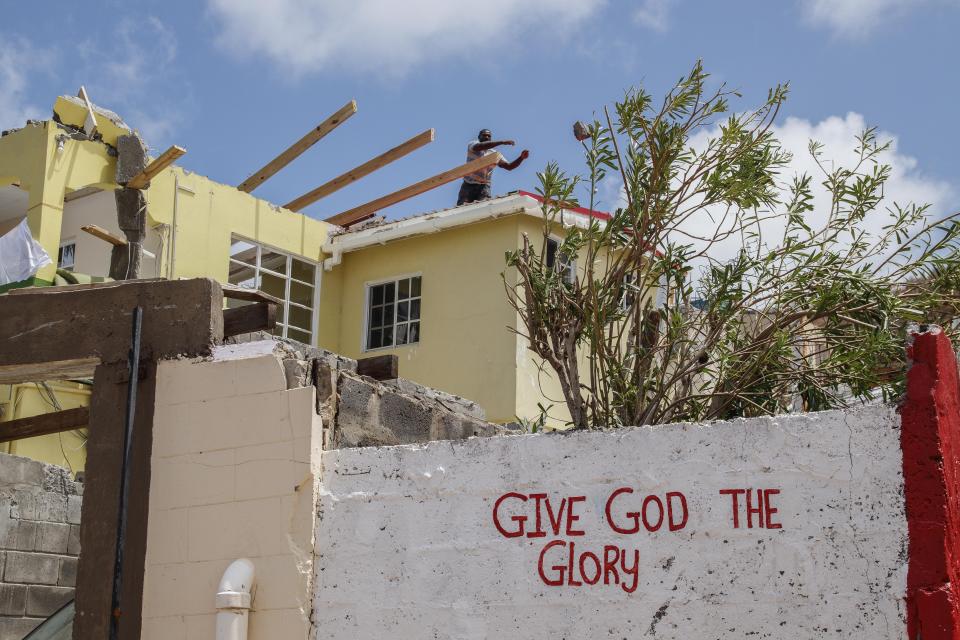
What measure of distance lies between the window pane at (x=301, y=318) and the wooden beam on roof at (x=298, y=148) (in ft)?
6.35

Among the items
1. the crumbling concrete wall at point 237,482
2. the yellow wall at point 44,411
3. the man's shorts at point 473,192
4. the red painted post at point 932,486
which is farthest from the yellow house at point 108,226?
the red painted post at point 932,486

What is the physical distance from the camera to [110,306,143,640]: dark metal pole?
627 cm

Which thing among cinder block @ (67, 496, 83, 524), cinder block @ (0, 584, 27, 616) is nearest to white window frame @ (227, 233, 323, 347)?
cinder block @ (67, 496, 83, 524)

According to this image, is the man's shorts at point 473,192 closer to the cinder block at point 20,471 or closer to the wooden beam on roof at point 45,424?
the cinder block at point 20,471

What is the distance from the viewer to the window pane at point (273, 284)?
16.6 metres

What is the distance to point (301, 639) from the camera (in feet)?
19.6

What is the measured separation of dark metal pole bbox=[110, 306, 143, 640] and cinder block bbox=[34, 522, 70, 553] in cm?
308

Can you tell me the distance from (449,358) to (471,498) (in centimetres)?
991

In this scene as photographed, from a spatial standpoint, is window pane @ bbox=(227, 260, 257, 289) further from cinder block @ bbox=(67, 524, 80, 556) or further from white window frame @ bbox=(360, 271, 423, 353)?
cinder block @ bbox=(67, 524, 80, 556)

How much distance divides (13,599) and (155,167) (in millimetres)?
6126

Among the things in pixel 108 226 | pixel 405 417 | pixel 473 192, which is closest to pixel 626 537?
pixel 405 417

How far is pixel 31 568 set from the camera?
898 centimetres

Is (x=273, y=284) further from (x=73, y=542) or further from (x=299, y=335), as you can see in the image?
(x=73, y=542)

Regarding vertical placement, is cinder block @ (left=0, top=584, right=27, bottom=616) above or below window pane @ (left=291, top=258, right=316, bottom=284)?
below
